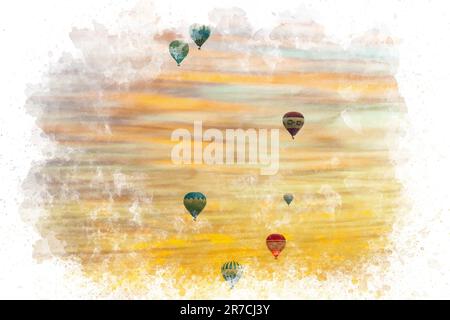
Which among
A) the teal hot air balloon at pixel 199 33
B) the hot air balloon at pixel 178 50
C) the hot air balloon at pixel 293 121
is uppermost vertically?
the teal hot air balloon at pixel 199 33

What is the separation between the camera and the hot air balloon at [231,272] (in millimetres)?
11766

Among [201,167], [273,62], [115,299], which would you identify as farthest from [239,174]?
[115,299]

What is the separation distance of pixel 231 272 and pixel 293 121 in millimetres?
2455

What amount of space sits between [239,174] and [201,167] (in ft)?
1.86

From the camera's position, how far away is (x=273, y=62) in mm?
12492

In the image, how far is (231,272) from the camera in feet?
39.1

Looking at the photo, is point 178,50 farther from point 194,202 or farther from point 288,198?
point 288,198

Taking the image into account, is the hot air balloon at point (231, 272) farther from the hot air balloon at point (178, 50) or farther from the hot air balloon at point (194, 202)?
the hot air balloon at point (178, 50)

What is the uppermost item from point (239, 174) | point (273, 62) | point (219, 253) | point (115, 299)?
point (273, 62)

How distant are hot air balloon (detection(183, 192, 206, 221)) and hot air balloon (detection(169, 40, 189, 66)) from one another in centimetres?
191

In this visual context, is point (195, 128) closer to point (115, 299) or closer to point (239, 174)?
point (239, 174)

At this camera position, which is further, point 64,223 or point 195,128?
point 195,128

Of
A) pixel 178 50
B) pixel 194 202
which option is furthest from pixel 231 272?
pixel 178 50

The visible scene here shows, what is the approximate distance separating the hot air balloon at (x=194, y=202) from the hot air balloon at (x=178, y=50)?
191 centimetres
